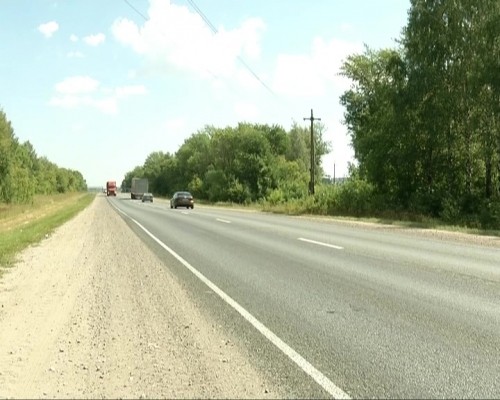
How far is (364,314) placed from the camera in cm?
734

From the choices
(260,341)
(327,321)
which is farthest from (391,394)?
(327,321)

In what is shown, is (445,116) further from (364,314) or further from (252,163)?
(252,163)

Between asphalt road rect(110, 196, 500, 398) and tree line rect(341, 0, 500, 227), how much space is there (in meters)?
17.6

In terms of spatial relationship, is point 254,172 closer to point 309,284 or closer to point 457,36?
point 457,36

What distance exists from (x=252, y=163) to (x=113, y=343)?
67724 millimetres

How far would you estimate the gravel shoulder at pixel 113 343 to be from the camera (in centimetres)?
469

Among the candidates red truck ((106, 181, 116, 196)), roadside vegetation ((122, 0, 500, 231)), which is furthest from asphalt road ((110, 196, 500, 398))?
red truck ((106, 181, 116, 196))

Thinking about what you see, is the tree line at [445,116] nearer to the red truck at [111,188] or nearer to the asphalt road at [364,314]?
the asphalt road at [364,314]

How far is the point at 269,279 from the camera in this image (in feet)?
34.0

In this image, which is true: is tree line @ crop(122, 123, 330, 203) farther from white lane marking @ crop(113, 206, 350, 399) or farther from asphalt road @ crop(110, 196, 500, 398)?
white lane marking @ crop(113, 206, 350, 399)

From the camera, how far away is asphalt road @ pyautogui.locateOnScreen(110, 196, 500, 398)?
192 inches

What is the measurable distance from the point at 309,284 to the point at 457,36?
91.6 feet

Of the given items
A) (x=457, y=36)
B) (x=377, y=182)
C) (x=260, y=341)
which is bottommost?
(x=260, y=341)

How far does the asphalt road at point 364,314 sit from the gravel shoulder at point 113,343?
434 mm
